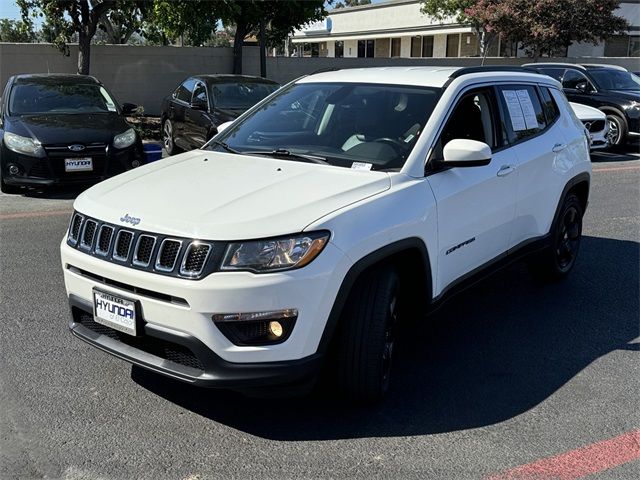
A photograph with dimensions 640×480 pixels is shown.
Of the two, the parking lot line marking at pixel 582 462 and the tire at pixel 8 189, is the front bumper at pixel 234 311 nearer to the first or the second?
the parking lot line marking at pixel 582 462

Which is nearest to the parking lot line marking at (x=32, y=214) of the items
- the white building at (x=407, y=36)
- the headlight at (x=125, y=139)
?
the headlight at (x=125, y=139)

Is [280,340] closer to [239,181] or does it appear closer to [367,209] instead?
[367,209]

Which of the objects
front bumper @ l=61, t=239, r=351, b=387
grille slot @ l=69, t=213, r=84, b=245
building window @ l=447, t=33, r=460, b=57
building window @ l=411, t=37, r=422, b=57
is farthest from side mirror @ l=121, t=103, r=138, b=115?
building window @ l=411, t=37, r=422, b=57

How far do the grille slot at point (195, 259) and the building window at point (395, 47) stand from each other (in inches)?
1699

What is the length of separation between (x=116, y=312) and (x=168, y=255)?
0.45 m

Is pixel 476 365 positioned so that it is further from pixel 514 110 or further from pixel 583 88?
pixel 583 88

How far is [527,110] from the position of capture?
202 inches

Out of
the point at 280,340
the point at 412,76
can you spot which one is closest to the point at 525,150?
the point at 412,76

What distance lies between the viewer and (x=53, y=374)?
12.8ft

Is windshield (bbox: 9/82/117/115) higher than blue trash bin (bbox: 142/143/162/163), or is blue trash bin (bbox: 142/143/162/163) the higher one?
windshield (bbox: 9/82/117/115)

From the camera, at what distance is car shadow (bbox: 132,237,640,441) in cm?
346

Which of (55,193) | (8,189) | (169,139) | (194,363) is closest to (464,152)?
(194,363)

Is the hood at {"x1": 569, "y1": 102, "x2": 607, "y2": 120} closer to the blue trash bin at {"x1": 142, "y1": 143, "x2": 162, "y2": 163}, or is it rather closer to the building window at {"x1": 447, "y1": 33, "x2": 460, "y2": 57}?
the blue trash bin at {"x1": 142, "y1": 143, "x2": 162, "y2": 163}

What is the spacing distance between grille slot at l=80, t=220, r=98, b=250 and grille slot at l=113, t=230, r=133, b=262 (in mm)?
225
